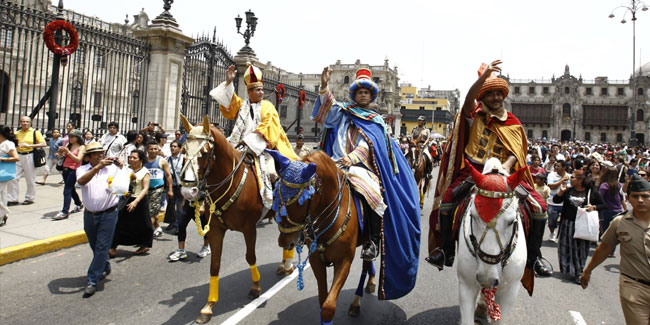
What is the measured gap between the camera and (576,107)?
90.5m

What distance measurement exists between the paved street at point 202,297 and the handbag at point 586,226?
75 cm

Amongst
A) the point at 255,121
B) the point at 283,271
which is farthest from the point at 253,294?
the point at 255,121

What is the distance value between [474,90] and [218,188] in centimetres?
299

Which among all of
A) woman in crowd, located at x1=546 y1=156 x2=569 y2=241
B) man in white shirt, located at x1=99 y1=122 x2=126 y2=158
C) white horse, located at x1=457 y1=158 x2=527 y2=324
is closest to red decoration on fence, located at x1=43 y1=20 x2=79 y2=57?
man in white shirt, located at x1=99 y1=122 x2=126 y2=158

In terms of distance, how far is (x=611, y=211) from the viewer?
809 centimetres

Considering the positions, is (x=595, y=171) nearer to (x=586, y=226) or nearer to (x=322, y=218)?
(x=586, y=226)

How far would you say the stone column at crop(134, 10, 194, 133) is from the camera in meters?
13.1

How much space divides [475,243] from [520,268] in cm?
47

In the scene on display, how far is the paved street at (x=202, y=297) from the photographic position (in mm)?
4602

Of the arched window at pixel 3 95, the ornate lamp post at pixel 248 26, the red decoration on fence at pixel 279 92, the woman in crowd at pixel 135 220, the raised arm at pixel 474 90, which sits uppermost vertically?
the ornate lamp post at pixel 248 26

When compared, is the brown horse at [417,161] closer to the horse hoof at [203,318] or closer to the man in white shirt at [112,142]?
the man in white shirt at [112,142]

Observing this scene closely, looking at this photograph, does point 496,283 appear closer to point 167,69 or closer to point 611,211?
point 611,211

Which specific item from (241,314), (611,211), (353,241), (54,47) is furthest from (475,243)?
(54,47)

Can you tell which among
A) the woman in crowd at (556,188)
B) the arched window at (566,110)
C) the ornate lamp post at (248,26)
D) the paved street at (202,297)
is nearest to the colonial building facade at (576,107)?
the arched window at (566,110)
